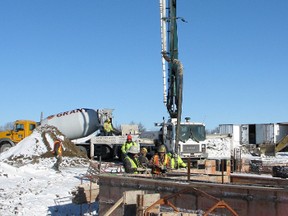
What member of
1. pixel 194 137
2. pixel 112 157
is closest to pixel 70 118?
pixel 112 157

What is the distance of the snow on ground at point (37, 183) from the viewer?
11.9m

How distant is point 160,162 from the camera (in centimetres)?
1130

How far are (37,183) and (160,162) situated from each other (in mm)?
6819

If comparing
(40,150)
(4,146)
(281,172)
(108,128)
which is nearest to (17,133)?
(4,146)

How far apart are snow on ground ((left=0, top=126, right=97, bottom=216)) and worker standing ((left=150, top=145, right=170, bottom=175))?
1.78 m

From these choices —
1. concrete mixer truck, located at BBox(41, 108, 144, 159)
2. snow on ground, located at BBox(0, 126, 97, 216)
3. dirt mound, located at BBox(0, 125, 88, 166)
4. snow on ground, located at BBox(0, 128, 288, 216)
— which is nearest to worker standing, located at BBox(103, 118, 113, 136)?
concrete mixer truck, located at BBox(41, 108, 144, 159)

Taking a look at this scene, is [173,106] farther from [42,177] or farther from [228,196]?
[228,196]

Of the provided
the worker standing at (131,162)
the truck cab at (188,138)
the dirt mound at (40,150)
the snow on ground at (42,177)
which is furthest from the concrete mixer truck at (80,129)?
the worker standing at (131,162)

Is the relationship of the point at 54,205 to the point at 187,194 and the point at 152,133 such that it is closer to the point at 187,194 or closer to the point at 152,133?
the point at 187,194

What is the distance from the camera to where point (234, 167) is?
66.3 feet

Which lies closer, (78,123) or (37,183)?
(37,183)

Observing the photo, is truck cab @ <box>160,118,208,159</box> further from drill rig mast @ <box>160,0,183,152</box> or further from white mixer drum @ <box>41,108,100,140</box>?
white mixer drum @ <box>41,108,100,140</box>

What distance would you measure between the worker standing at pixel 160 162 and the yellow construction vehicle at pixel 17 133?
20.6 m

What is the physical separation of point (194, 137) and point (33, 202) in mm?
9039
